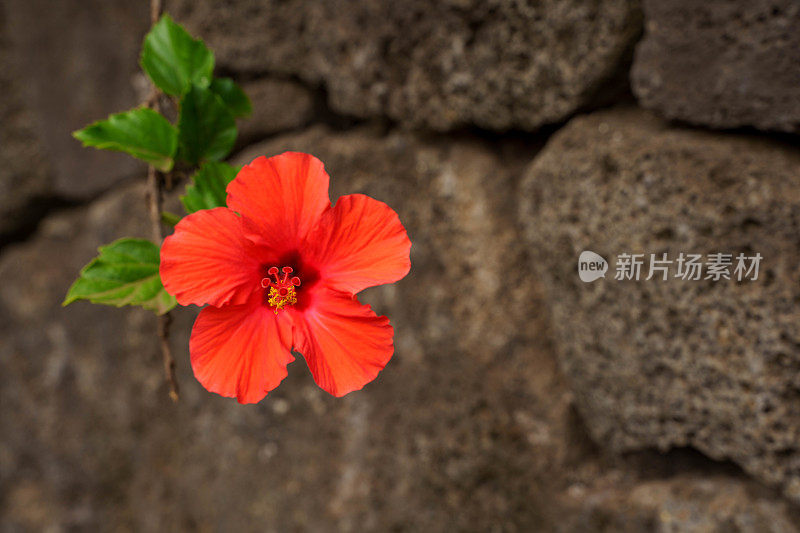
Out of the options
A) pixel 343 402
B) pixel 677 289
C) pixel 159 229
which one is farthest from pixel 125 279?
pixel 677 289

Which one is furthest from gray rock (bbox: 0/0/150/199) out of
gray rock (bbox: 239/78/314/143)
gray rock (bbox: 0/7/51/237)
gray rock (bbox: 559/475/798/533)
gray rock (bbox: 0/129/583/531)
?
gray rock (bbox: 559/475/798/533)

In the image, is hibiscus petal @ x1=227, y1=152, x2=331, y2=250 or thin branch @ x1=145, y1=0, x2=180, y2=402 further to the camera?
thin branch @ x1=145, y1=0, x2=180, y2=402

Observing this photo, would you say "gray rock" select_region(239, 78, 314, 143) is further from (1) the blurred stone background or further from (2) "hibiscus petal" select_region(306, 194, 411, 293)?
(2) "hibiscus petal" select_region(306, 194, 411, 293)

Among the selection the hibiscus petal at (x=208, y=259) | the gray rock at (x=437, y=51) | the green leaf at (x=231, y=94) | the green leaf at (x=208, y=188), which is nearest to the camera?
the hibiscus petal at (x=208, y=259)

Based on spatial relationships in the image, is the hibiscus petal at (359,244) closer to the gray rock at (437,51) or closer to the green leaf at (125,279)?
the green leaf at (125,279)

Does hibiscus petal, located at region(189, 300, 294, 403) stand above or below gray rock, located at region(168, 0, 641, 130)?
below

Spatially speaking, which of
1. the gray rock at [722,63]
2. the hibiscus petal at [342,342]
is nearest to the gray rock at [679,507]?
the gray rock at [722,63]
